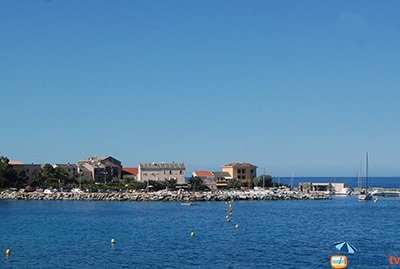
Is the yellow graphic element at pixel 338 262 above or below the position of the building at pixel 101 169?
below

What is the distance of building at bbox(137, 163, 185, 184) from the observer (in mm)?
112812

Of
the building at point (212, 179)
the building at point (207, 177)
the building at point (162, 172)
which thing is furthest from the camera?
the building at point (212, 179)

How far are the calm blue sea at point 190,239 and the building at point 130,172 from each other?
51.6 meters

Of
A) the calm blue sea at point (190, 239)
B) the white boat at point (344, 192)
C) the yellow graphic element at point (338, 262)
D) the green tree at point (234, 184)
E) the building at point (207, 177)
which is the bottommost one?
the calm blue sea at point (190, 239)

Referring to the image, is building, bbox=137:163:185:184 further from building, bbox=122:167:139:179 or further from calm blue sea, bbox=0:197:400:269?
calm blue sea, bbox=0:197:400:269

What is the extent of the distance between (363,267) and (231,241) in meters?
11.6

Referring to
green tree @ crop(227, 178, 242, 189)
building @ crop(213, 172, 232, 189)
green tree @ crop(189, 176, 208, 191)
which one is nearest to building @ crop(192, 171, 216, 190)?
building @ crop(213, 172, 232, 189)

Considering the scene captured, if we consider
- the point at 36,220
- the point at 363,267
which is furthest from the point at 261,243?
the point at 36,220

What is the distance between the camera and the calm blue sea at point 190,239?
3334cm

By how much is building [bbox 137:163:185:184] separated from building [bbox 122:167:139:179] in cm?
546

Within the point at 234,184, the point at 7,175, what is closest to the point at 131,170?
the point at 234,184

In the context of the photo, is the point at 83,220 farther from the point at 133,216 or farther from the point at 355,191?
the point at 355,191

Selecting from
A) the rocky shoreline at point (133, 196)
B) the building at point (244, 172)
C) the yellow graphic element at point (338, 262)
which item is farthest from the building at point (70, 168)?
the yellow graphic element at point (338, 262)

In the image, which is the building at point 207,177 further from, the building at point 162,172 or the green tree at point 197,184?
the building at point 162,172
